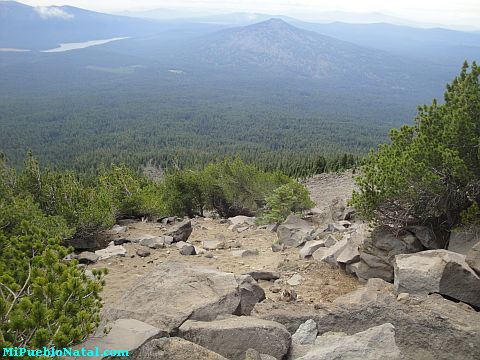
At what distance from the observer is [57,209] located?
1548cm

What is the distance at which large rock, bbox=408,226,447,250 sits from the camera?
9.88 metres

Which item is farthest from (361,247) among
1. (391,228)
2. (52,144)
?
(52,144)

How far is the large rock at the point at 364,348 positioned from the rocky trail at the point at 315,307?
13mm

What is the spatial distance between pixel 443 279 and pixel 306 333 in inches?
110

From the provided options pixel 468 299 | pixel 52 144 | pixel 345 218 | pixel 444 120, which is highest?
pixel 444 120

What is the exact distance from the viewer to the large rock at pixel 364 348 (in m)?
5.49

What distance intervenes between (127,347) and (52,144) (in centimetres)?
16396

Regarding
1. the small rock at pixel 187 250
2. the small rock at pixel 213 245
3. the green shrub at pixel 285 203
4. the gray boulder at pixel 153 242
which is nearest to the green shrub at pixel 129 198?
the green shrub at pixel 285 203

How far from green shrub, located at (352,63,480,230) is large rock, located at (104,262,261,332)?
12.8 feet

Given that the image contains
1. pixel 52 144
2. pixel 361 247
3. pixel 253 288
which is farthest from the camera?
pixel 52 144

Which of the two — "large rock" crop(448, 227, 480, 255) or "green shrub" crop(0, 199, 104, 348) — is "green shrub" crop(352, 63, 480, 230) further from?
"green shrub" crop(0, 199, 104, 348)

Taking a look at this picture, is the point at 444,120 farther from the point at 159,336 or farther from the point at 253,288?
the point at 159,336

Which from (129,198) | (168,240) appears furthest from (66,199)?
(129,198)

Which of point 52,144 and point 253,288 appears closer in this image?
point 253,288
